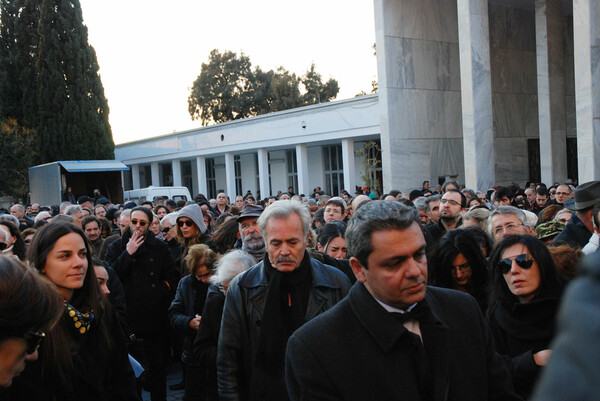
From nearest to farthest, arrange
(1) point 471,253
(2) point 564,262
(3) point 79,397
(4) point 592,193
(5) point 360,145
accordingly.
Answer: (3) point 79,397, (2) point 564,262, (1) point 471,253, (4) point 592,193, (5) point 360,145

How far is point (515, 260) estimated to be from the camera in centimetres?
369

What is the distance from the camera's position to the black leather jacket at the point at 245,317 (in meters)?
3.61

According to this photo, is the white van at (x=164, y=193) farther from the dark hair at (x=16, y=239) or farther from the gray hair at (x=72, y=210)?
the dark hair at (x=16, y=239)

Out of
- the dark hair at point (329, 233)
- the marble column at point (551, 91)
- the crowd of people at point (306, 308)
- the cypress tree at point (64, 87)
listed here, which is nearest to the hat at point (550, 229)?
the crowd of people at point (306, 308)

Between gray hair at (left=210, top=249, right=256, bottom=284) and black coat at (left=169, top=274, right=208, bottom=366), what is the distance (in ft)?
3.32

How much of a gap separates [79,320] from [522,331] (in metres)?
2.54

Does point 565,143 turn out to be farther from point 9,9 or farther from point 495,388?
point 9,9

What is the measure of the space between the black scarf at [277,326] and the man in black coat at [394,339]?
3.81ft

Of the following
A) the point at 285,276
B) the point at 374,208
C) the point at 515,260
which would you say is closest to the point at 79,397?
the point at 285,276

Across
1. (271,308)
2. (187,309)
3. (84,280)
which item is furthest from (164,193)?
(271,308)

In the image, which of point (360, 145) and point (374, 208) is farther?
point (360, 145)

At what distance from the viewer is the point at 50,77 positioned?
41.5 m

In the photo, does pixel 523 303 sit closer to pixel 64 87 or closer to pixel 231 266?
pixel 231 266

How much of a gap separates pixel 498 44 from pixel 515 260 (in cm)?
2300
